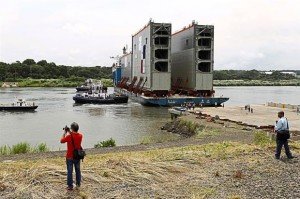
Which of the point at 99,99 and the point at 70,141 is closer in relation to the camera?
the point at 70,141

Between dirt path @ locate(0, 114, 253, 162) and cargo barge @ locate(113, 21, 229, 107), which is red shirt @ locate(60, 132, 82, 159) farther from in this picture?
cargo barge @ locate(113, 21, 229, 107)

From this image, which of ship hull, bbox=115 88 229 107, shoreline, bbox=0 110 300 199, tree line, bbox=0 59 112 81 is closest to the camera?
shoreline, bbox=0 110 300 199

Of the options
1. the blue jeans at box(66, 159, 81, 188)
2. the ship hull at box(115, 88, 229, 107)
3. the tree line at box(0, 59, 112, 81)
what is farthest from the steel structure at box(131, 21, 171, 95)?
the tree line at box(0, 59, 112, 81)

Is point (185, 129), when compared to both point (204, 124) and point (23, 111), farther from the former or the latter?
point (23, 111)

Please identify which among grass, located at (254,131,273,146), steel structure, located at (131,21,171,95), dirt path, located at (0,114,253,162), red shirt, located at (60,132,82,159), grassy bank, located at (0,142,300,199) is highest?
steel structure, located at (131,21,171,95)

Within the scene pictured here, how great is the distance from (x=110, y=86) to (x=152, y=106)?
109m

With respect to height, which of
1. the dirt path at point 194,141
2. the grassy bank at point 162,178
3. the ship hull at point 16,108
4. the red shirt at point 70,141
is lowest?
the ship hull at point 16,108

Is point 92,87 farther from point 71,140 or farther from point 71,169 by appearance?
→ point 71,140

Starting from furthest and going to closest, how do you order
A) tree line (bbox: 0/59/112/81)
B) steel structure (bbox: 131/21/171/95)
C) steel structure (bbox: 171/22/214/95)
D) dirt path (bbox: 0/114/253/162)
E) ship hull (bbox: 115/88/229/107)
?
1. tree line (bbox: 0/59/112/81)
2. steel structure (bbox: 171/22/214/95)
3. steel structure (bbox: 131/21/171/95)
4. ship hull (bbox: 115/88/229/107)
5. dirt path (bbox: 0/114/253/162)

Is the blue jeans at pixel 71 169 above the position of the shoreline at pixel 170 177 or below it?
above

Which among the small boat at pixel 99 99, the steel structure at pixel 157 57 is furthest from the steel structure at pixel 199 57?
the small boat at pixel 99 99

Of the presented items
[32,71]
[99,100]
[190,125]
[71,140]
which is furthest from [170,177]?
[32,71]

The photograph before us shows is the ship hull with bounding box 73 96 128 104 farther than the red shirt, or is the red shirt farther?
the ship hull with bounding box 73 96 128 104

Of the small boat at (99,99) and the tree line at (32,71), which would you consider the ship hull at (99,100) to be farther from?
the tree line at (32,71)
